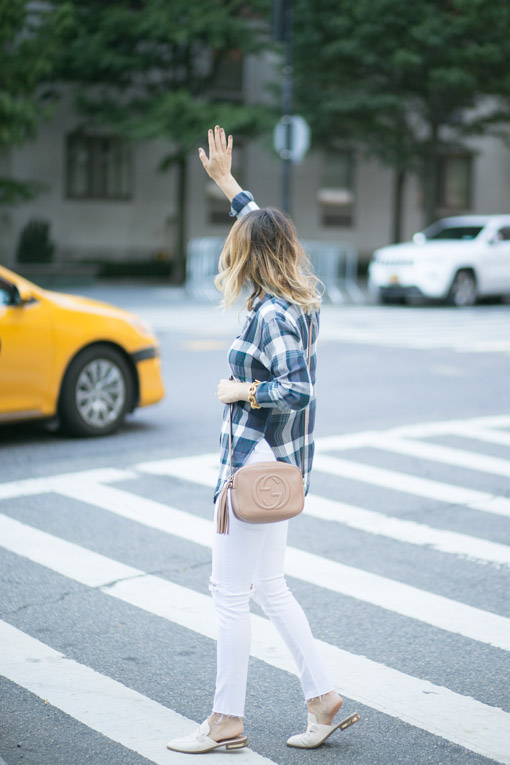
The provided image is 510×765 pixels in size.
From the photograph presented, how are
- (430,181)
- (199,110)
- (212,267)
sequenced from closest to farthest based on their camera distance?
(212,267) < (199,110) < (430,181)

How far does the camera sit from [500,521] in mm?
6855

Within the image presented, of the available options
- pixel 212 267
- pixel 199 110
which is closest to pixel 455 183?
pixel 199 110

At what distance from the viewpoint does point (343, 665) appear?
14.8ft

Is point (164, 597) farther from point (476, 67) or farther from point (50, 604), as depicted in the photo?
point (476, 67)

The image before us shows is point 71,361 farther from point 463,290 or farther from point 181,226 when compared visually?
point 181,226

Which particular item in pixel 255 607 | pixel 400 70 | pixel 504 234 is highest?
pixel 400 70

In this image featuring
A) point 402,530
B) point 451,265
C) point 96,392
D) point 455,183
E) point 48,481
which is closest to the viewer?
point 402,530

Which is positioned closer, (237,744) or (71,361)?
(237,744)

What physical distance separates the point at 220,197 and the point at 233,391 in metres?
33.2

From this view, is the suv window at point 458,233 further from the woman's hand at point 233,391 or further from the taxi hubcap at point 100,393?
the woman's hand at point 233,391

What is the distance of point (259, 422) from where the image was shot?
11.9ft

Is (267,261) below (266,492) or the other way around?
the other way around

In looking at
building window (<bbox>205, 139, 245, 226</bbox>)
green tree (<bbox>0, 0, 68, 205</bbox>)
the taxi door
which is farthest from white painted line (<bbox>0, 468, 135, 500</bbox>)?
building window (<bbox>205, 139, 245, 226</bbox>)

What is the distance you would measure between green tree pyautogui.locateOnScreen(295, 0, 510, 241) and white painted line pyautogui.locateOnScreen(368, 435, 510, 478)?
21.0 meters
